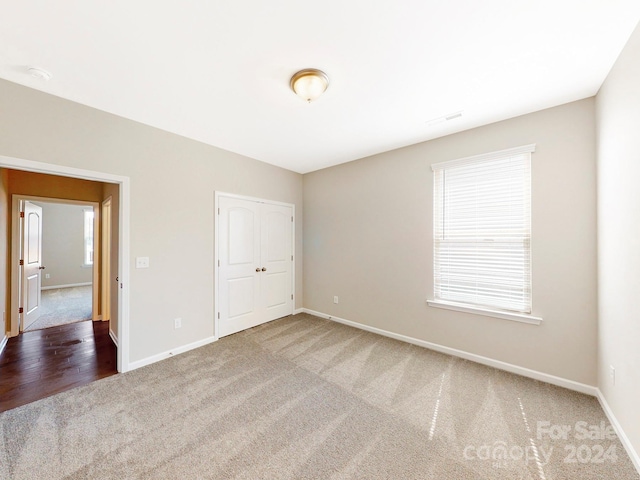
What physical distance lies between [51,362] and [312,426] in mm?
3095

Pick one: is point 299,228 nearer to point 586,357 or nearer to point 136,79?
point 136,79

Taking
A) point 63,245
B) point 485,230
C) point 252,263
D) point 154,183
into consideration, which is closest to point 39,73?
point 154,183

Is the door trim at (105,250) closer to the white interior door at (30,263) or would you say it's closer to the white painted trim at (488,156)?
the white interior door at (30,263)

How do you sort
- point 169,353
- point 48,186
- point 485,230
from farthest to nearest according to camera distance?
1. point 48,186
2. point 169,353
3. point 485,230

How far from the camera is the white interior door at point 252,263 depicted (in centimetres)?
359

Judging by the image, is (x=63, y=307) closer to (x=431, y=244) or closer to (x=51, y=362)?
(x=51, y=362)

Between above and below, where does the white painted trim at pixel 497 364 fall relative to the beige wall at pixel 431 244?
below

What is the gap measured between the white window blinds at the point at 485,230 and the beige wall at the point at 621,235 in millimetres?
529

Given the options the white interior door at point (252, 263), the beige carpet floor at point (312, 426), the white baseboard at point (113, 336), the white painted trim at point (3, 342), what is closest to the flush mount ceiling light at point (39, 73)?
the white interior door at point (252, 263)

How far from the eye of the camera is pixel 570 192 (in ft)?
7.55

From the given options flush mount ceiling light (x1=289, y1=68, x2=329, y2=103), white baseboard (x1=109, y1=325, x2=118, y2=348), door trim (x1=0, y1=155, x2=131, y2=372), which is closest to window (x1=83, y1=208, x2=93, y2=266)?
white baseboard (x1=109, y1=325, x2=118, y2=348)

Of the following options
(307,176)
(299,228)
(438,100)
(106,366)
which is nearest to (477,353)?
(438,100)

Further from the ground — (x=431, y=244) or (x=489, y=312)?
(x=431, y=244)

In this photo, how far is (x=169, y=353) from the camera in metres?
2.97
